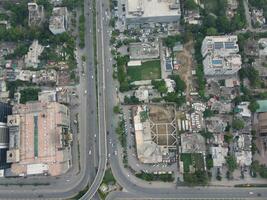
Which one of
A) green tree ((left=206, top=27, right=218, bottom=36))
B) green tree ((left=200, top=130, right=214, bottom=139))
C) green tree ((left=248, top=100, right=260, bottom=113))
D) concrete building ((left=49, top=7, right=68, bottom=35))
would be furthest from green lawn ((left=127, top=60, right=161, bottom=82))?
green tree ((left=248, top=100, right=260, bottom=113))

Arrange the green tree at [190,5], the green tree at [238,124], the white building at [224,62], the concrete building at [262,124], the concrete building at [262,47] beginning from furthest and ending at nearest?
1. the green tree at [190,5]
2. the concrete building at [262,47]
3. the white building at [224,62]
4. the green tree at [238,124]
5. the concrete building at [262,124]

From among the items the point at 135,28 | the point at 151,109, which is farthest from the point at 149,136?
the point at 135,28

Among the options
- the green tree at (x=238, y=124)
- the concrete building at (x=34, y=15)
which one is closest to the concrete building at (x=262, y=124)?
the green tree at (x=238, y=124)

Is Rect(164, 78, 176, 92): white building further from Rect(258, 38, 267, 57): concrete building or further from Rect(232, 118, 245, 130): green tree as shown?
Rect(258, 38, 267, 57): concrete building

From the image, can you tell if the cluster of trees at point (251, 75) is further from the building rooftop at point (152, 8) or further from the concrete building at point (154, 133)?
the building rooftop at point (152, 8)

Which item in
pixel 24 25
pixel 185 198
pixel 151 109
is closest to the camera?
pixel 185 198

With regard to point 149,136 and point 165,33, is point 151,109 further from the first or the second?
point 165,33

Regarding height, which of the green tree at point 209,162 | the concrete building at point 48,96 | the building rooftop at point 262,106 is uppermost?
the concrete building at point 48,96
